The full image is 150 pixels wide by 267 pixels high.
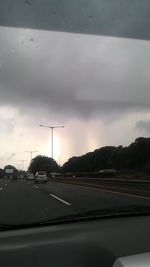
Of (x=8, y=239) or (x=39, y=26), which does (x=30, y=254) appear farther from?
(x=39, y=26)

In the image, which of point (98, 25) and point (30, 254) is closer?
point (30, 254)

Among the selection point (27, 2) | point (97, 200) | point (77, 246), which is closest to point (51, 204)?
point (97, 200)

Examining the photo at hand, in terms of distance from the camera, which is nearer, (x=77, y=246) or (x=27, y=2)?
(x=77, y=246)

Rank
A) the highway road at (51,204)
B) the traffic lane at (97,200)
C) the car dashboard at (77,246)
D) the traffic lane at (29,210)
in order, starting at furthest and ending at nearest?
1. the traffic lane at (97,200)
2. the highway road at (51,204)
3. the traffic lane at (29,210)
4. the car dashboard at (77,246)

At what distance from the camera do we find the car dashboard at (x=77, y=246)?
379 centimetres

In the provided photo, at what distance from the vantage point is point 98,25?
9.05 metres

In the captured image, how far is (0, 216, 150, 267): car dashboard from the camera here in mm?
3786

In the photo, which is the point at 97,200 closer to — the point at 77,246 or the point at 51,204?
the point at 51,204

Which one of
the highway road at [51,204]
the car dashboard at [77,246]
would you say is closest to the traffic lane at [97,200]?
the highway road at [51,204]

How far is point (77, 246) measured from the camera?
4043 mm

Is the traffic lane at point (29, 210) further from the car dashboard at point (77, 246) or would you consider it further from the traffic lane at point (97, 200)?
the car dashboard at point (77, 246)

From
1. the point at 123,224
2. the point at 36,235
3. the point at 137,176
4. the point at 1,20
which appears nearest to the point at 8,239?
the point at 36,235

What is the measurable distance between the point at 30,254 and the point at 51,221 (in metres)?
0.91

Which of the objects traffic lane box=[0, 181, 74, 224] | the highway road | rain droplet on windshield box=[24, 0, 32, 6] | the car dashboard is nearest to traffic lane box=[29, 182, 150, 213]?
the highway road
